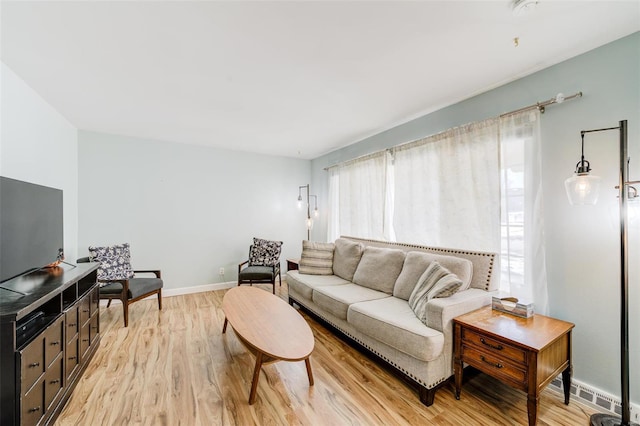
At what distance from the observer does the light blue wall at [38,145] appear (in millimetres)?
2145

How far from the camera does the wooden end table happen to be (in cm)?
157

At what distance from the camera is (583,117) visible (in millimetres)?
1944

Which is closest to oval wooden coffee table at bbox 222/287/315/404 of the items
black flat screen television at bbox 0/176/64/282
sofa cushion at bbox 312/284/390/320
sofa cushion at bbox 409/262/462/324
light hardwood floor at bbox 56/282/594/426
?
light hardwood floor at bbox 56/282/594/426

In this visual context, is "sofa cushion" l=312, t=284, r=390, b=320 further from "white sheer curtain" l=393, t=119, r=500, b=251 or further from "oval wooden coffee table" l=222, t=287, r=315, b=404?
"white sheer curtain" l=393, t=119, r=500, b=251

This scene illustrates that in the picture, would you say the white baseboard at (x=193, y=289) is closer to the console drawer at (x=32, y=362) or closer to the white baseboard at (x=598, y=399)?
the console drawer at (x=32, y=362)

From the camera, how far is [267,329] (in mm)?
2082

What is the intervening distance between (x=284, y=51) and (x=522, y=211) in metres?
2.35

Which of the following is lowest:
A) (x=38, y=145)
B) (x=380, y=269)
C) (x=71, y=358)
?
(x=71, y=358)

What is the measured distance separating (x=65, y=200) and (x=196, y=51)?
2.84 m

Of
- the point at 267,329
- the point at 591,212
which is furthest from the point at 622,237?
the point at 267,329

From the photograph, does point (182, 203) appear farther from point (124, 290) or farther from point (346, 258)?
point (346, 258)

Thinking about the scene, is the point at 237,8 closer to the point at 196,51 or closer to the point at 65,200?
the point at 196,51

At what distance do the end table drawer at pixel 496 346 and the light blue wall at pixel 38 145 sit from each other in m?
3.73

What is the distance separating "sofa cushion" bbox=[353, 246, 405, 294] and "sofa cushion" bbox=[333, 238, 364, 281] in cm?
11
